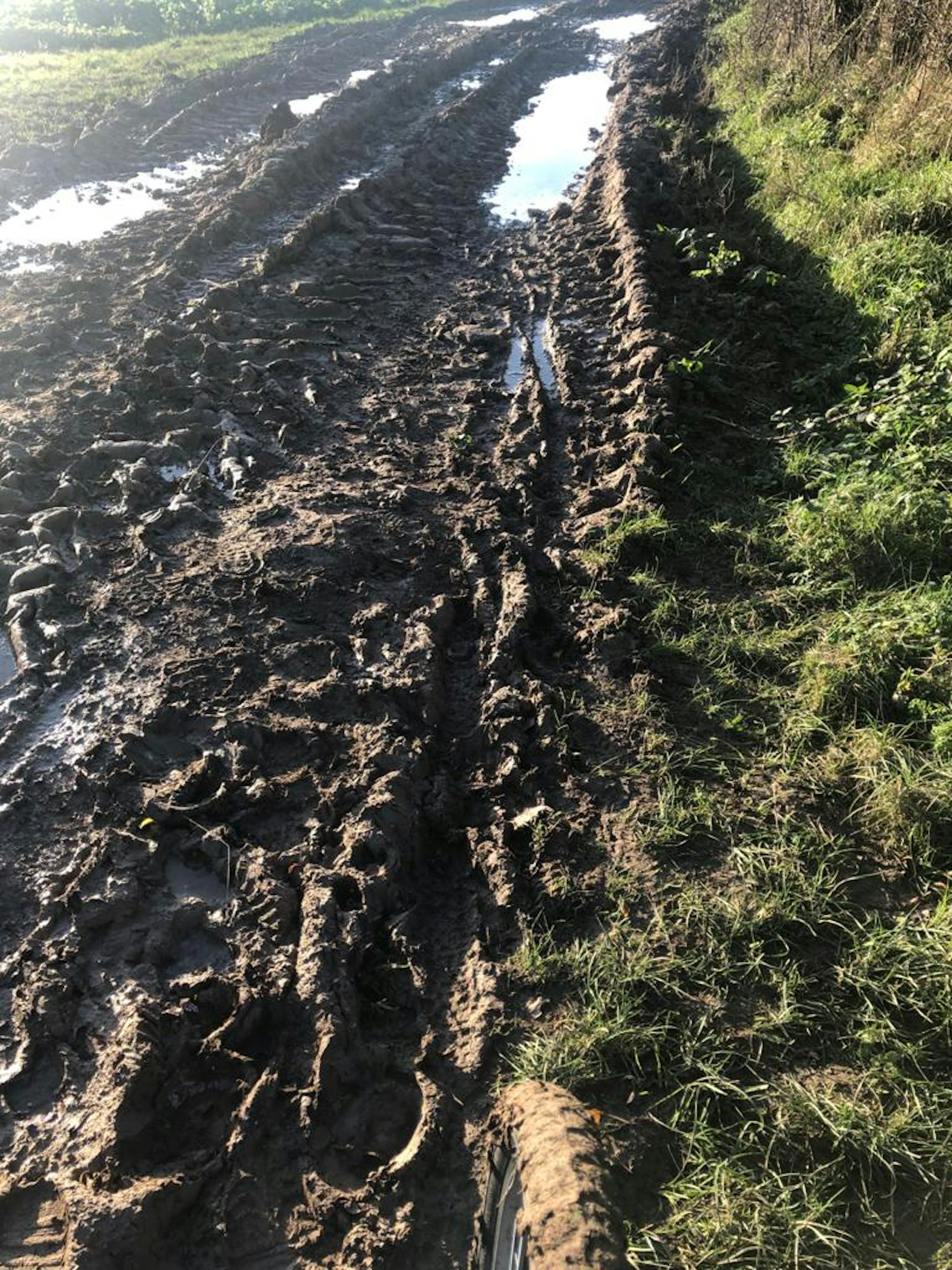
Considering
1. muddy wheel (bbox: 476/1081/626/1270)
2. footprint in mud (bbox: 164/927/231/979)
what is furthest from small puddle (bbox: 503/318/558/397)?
muddy wheel (bbox: 476/1081/626/1270)

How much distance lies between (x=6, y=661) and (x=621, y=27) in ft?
82.3

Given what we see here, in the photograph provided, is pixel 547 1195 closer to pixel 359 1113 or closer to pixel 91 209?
pixel 359 1113

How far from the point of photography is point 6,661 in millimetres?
4574

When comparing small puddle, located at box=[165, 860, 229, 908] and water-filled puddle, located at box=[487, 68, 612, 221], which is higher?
water-filled puddle, located at box=[487, 68, 612, 221]

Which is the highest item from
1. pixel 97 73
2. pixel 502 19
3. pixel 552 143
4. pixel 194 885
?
pixel 502 19

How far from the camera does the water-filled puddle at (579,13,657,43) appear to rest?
20578mm

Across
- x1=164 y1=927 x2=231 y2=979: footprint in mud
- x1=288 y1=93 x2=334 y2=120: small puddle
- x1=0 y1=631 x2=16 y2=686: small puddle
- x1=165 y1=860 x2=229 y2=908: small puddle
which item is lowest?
x1=164 y1=927 x2=231 y2=979: footprint in mud

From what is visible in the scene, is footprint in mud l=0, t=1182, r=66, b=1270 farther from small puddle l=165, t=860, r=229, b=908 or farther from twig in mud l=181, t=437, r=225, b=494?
twig in mud l=181, t=437, r=225, b=494

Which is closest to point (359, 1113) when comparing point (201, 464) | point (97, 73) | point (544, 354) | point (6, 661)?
point (6, 661)

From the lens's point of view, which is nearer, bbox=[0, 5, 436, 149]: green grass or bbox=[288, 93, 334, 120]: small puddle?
bbox=[0, 5, 436, 149]: green grass

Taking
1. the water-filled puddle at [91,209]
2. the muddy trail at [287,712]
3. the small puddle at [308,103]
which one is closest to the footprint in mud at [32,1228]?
the muddy trail at [287,712]

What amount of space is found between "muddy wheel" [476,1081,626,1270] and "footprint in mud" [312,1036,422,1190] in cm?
35

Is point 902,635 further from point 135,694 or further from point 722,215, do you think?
point 722,215

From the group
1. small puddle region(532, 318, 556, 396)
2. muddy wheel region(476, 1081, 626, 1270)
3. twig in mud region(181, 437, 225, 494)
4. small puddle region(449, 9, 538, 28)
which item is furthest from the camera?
small puddle region(449, 9, 538, 28)
